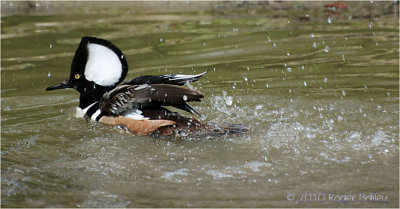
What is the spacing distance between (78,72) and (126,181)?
6.05 feet


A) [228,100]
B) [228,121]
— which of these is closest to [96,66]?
[228,121]

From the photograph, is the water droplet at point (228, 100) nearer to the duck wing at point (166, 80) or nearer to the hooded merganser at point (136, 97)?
the hooded merganser at point (136, 97)

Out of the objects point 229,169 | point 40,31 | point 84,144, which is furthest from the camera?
point 40,31

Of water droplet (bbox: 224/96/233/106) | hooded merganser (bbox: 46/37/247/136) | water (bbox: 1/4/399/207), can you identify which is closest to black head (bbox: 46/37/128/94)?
hooded merganser (bbox: 46/37/247/136)

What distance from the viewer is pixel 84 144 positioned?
5367 mm

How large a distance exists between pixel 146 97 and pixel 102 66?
2.38ft

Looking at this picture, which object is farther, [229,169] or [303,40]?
[303,40]

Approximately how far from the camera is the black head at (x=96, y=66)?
5586mm

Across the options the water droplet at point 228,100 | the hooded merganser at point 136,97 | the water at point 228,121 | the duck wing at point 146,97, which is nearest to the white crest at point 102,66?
the hooded merganser at point 136,97

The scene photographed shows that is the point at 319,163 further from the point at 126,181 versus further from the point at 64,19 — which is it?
the point at 64,19

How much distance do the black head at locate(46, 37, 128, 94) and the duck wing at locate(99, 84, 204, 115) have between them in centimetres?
31

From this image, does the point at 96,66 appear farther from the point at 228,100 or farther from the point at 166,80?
the point at 228,100

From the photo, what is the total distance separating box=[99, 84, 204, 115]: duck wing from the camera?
5238 mm

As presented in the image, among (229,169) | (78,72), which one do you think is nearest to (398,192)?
(229,169)
